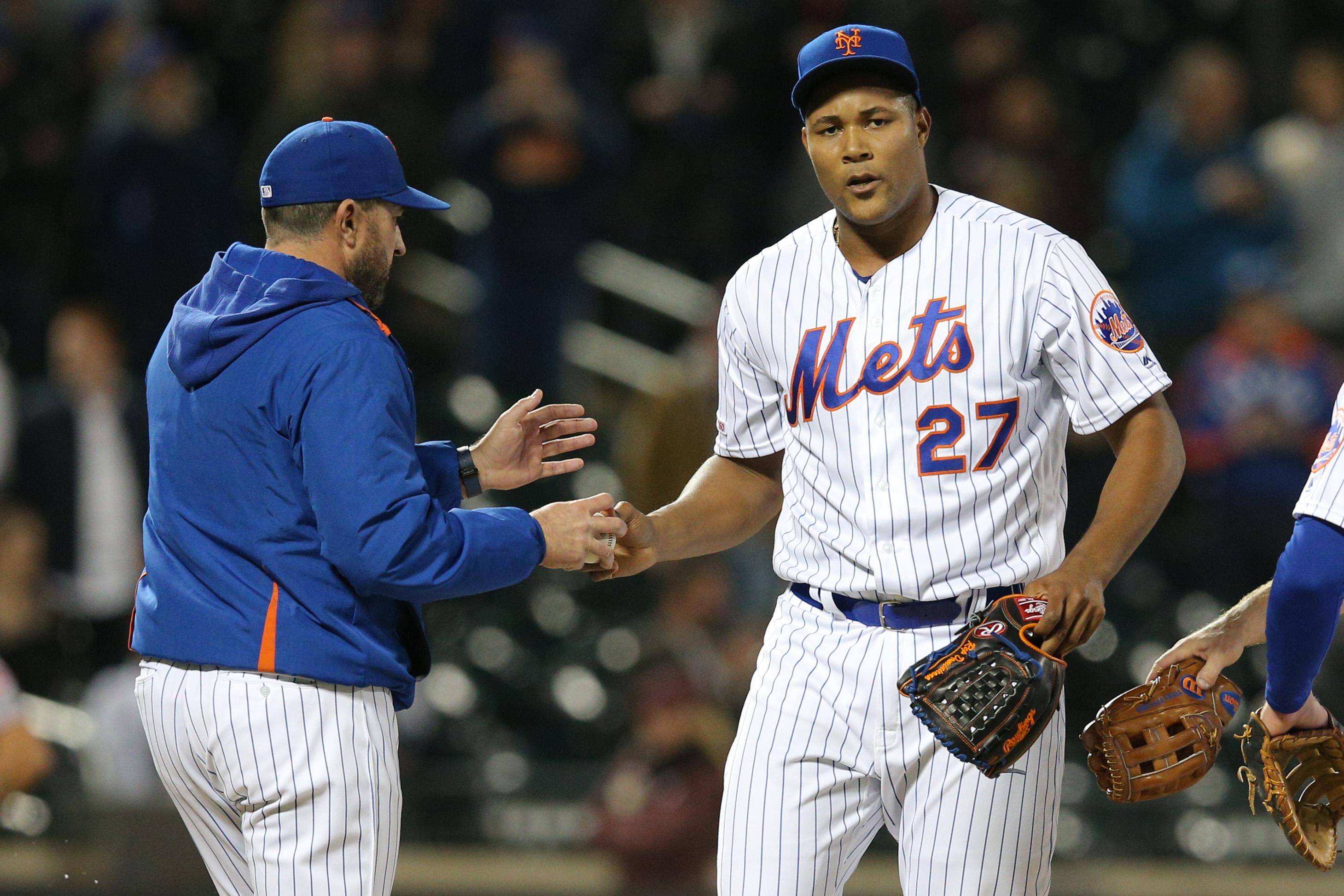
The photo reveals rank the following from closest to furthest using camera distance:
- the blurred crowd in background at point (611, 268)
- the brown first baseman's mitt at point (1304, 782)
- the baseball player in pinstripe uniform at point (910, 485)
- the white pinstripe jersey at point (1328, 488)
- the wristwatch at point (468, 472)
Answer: the white pinstripe jersey at point (1328, 488) → the baseball player in pinstripe uniform at point (910, 485) → the brown first baseman's mitt at point (1304, 782) → the wristwatch at point (468, 472) → the blurred crowd in background at point (611, 268)

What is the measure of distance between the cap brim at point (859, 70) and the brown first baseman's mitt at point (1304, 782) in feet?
4.51

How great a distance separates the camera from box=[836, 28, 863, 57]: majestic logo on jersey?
3.05 m

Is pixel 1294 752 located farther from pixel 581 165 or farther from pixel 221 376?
pixel 581 165

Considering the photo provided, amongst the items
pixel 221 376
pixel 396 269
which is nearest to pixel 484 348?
pixel 396 269

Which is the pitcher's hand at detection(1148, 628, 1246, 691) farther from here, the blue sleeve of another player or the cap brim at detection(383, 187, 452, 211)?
the cap brim at detection(383, 187, 452, 211)

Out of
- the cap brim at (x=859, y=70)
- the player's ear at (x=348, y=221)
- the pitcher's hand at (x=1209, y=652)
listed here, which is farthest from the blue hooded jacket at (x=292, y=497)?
the pitcher's hand at (x=1209, y=652)

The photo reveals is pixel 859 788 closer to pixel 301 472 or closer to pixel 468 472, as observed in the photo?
pixel 468 472

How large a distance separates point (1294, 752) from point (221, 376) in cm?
211

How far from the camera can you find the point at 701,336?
722 cm

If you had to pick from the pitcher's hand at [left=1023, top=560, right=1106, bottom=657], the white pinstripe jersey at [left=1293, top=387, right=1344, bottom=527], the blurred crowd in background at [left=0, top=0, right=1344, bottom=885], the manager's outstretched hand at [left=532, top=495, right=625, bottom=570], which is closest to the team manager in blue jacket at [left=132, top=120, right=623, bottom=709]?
the manager's outstretched hand at [left=532, top=495, right=625, bottom=570]

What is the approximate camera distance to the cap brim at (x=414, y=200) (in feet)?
10.1

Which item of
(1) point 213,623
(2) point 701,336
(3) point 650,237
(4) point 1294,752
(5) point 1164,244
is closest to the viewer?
(1) point 213,623

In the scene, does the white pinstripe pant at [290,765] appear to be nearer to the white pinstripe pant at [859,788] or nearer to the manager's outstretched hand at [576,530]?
the manager's outstretched hand at [576,530]

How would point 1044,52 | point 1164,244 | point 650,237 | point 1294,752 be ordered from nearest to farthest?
point 1294,752 < point 1164,244 < point 650,237 < point 1044,52
